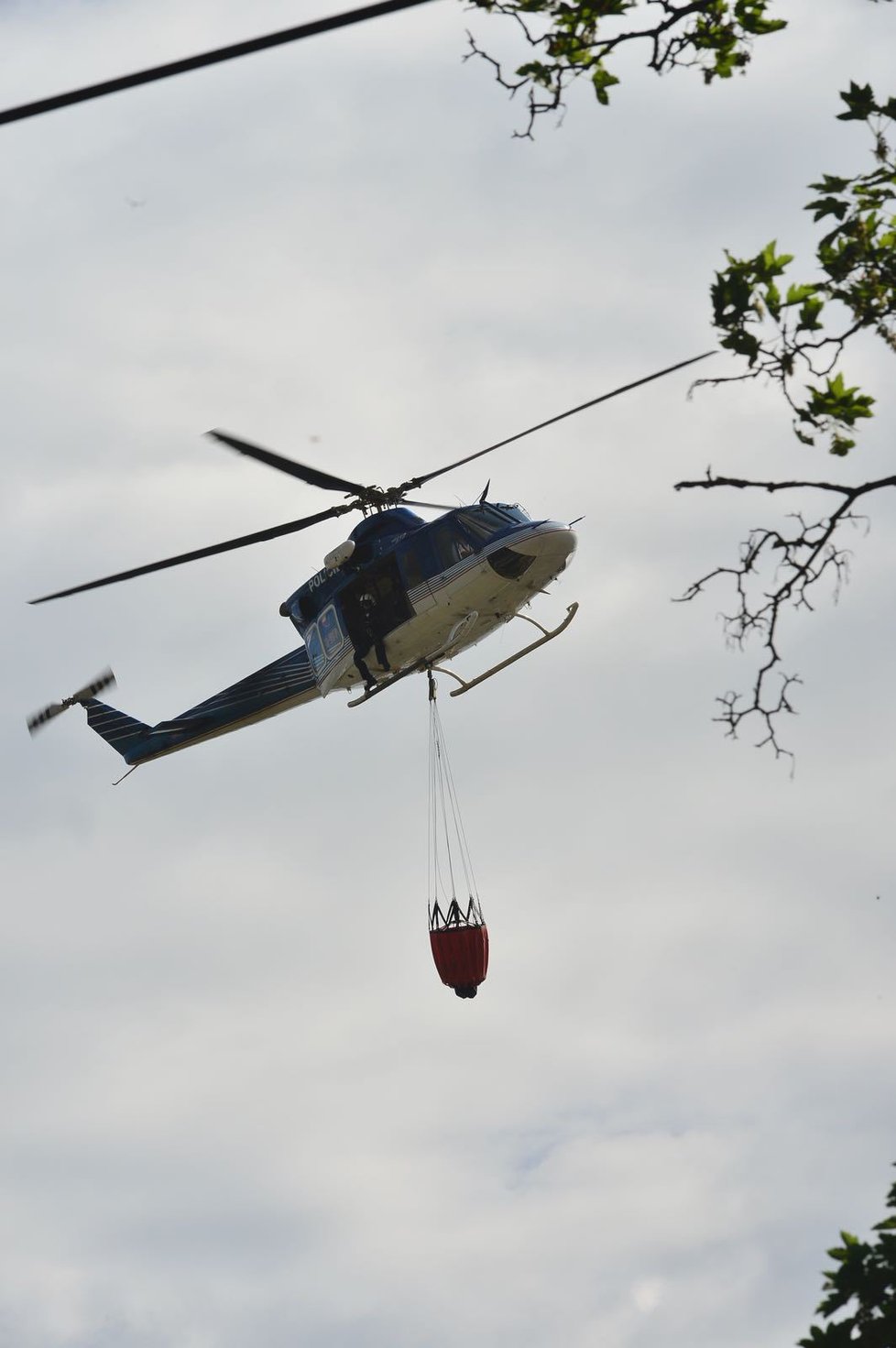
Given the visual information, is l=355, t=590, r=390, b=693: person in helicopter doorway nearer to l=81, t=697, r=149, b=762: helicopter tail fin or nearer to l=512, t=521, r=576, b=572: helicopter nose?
l=512, t=521, r=576, b=572: helicopter nose

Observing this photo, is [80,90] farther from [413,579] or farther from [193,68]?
[413,579]

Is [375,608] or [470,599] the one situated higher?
[375,608]

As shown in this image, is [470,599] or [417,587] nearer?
[470,599]

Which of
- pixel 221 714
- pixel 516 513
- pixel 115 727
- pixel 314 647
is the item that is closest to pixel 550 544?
pixel 516 513

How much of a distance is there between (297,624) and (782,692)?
19987mm

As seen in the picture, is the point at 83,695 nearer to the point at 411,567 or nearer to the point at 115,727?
the point at 115,727

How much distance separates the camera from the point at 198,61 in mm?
7070

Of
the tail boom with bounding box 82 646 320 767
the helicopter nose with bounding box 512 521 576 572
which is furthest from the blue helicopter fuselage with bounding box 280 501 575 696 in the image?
the tail boom with bounding box 82 646 320 767

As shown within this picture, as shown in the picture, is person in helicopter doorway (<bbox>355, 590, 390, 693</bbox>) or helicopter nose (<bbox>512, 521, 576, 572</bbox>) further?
person in helicopter doorway (<bbox>355, 590, 390, 693</bbox>)

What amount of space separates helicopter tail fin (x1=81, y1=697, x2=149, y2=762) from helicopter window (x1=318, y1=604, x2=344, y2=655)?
838 cm

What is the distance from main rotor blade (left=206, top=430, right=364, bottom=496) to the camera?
1045 inches

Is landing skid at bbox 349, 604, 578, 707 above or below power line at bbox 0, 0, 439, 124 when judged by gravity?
above

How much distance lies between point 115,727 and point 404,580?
39.4ft

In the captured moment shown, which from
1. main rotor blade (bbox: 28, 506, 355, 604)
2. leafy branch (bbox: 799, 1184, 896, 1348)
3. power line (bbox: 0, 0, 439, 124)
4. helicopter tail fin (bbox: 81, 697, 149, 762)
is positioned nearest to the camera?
power line (bbox: 0, 0, 439, 124)
